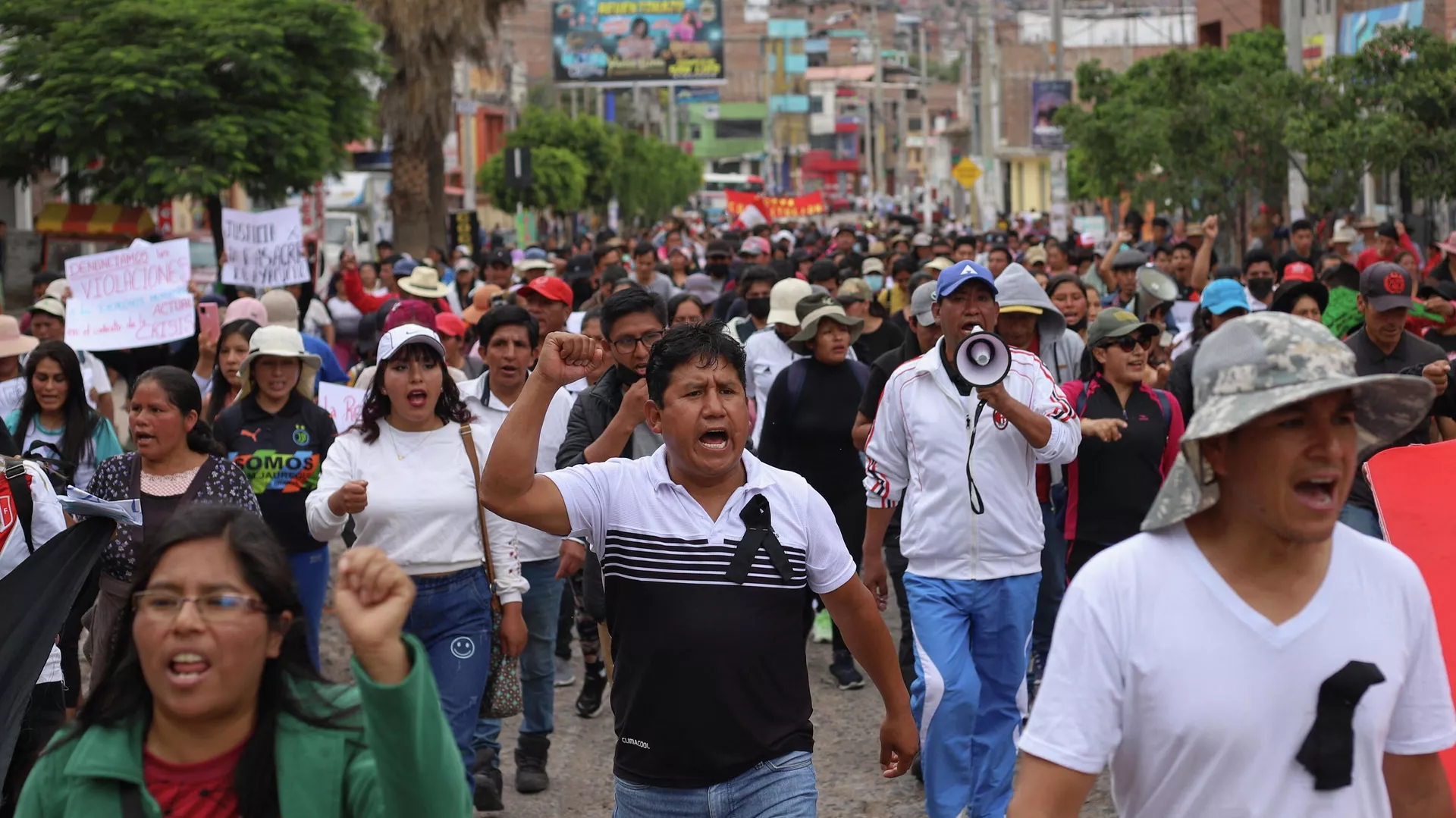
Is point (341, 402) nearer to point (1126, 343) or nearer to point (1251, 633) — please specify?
point (1126, 343)

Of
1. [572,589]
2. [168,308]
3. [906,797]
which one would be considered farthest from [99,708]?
[168,308]

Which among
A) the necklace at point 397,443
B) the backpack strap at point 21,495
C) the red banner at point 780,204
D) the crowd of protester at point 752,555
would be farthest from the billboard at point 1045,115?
the backpack strap at point 21,495

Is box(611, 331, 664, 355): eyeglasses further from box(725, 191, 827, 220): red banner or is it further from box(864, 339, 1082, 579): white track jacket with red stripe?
box(725, 191, 827, 220): red banner

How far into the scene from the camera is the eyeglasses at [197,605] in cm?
281

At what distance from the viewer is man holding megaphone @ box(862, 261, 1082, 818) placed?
6.17 meters

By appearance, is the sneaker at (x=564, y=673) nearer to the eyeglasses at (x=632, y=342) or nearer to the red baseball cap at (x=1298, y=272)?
the eyeglasses at (x=632, y=342)

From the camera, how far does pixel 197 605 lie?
111 inches

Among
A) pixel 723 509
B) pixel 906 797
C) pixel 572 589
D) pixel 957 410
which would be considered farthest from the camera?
pixel 572 589

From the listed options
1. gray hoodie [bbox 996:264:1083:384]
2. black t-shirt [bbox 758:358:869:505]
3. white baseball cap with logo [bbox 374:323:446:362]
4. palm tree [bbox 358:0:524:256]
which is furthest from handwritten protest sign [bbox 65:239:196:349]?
palm tree [bbox 358:0:524:256]

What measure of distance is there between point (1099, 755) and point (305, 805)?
1.23 meters

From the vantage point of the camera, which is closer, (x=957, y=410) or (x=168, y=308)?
(x=957, y=410)

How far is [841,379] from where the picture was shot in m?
8.70

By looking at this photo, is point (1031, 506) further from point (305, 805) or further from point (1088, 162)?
point (1088, 162)

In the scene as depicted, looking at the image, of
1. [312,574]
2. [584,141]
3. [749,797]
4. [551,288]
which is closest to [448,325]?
[551,288]
